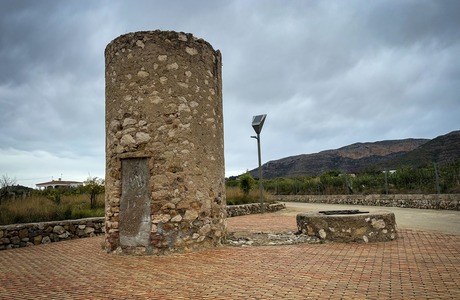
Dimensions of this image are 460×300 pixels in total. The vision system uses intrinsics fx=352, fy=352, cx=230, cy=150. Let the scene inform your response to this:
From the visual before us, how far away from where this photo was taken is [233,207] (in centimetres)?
1596

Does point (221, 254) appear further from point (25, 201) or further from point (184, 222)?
point (25, 201)

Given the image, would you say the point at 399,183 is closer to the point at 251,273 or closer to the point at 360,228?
the point at 360,228

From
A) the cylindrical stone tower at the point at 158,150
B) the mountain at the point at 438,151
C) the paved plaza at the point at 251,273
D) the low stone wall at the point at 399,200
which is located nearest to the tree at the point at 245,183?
the low stone wall at the point at 399,200

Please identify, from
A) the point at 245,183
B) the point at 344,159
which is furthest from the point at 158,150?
the point at 344,159

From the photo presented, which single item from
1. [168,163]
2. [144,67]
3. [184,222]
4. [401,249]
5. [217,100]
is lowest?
[401,249]

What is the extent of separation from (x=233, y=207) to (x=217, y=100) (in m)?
8.55

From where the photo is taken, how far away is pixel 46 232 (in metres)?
9.09

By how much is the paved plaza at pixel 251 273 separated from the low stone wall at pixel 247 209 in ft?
27.8

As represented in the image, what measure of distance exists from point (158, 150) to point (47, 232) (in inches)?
171

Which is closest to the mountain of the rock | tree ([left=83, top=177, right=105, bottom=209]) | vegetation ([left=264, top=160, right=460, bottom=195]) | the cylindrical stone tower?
vegetation ([left=264, top=160, right=460, bottom=195])

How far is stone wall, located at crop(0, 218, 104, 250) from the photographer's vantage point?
8438 mm

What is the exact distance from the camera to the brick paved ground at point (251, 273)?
4059mm

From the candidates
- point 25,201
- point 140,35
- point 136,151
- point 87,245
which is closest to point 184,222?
point 136,151

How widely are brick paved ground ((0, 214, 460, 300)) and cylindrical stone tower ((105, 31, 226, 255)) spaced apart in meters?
0.52
